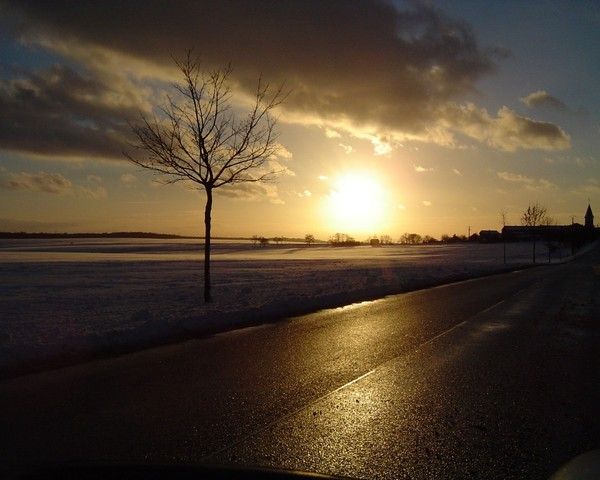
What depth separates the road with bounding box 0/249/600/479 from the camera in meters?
4.59

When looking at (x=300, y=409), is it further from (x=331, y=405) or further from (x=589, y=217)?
(x=589, y=217)

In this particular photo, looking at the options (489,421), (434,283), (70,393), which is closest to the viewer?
(489,421)

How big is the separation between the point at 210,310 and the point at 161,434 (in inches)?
393

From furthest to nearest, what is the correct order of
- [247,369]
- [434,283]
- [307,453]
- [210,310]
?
[434,283], [210,310], [247,369], [307,453]

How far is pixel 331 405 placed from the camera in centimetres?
620

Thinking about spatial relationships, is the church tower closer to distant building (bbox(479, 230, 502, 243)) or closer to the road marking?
distant building (bbox(479, 230, 502, 243))

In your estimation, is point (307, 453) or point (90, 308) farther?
point (90, 308)

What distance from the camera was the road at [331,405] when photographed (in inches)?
181

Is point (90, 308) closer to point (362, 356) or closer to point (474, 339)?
point (362, 356)

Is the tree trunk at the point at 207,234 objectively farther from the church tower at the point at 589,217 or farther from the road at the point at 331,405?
the church tower at the point at 589,217

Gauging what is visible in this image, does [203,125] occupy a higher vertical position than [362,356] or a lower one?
higher

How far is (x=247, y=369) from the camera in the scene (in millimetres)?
8133

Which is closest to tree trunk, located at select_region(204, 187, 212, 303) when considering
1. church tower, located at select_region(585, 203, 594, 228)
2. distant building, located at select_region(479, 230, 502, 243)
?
distant building, located at select_region(479, 230, 502, 243)

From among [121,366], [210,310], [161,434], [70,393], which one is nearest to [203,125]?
[210,310]
